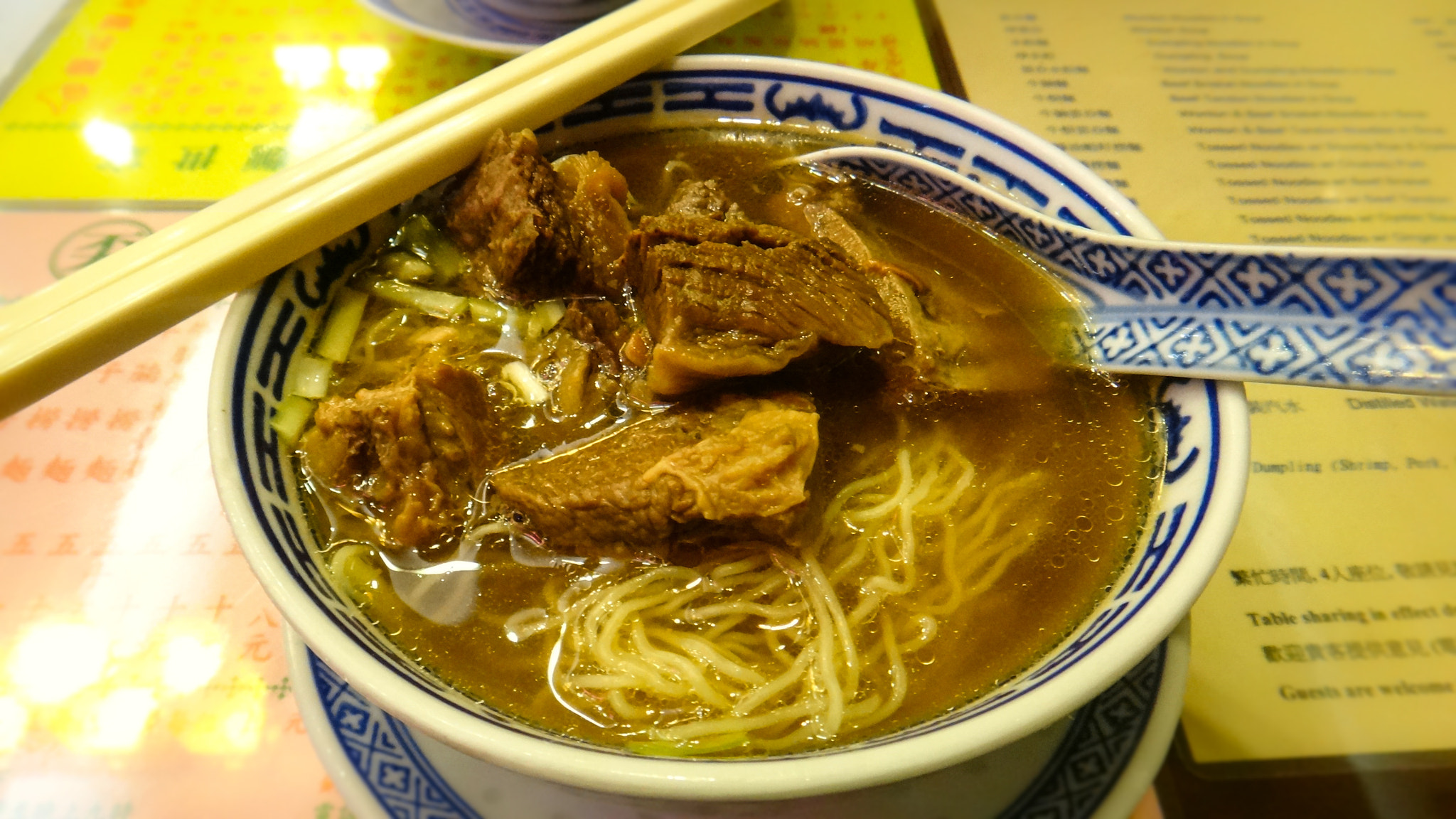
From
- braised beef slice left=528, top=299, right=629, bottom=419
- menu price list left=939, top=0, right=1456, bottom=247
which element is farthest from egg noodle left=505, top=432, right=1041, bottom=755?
menu price list left=939, top=0, right=1456, bottom=247

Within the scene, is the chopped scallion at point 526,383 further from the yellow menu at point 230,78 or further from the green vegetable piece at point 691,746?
the yellow menu at point 230,78

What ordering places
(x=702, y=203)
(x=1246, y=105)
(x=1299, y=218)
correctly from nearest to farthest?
(x=702, y=203), (x=1299, y=218), (x=1246, y=105)

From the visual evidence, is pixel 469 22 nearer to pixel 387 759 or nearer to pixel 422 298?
pixel 422 298

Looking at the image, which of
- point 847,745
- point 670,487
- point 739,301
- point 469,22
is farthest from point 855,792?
point 469,22

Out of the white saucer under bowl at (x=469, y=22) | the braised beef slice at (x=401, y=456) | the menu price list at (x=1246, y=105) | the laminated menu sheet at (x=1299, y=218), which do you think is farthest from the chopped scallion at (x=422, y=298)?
the menu price list at (x=1246, y=105)

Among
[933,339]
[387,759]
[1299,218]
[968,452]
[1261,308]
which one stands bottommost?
[387,759]

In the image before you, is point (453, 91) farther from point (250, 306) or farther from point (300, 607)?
point (300, 607)
